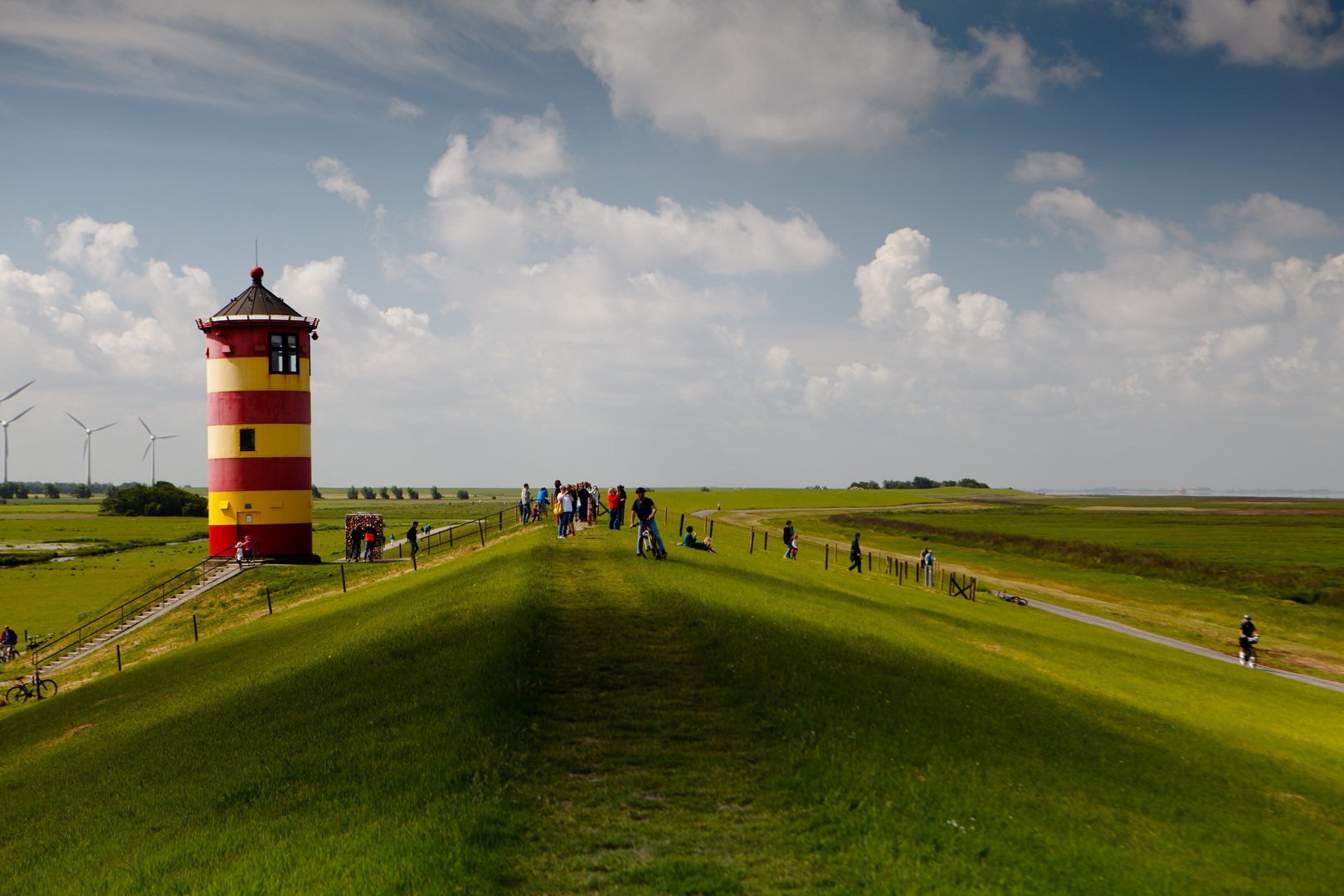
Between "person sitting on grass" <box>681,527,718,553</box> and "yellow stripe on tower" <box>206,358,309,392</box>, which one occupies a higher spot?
"yellow stripe on tower" <box>206,358,309,392</box>

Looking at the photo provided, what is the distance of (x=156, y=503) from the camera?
153 m

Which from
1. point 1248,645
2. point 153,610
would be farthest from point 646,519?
point 1248,645

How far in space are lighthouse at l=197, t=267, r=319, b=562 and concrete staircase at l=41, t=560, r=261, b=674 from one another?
1.72 metres

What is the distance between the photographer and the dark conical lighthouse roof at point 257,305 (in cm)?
4044

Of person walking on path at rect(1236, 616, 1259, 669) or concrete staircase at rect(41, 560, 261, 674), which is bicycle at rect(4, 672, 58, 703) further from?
person walking on path at rect(1236, 616, 1259, 669)

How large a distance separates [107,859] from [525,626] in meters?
8.53

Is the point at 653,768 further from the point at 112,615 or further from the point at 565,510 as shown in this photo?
the point at 112,615

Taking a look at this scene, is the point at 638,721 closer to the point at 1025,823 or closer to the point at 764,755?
the point at 764,755

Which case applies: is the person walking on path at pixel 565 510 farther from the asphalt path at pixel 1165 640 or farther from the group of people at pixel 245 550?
the asphalt path at pixel 1165 640

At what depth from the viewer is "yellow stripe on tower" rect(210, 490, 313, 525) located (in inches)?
1566

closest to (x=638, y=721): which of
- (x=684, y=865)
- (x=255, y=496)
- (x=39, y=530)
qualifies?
(x=684, y=865)

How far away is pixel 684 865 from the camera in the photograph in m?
8.35

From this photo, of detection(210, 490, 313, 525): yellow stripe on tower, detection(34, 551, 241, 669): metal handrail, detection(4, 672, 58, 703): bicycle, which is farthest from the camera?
detection(210, 490, 313, 525): yellow stripe on tower

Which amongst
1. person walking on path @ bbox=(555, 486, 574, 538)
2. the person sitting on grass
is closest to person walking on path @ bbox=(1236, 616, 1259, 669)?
the person sitting on grass
